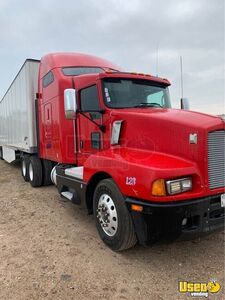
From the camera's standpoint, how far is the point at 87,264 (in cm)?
379

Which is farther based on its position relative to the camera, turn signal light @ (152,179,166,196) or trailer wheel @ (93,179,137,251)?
trailer wheel @ (93,179,137,251)

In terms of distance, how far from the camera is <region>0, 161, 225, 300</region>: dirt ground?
3.21 m

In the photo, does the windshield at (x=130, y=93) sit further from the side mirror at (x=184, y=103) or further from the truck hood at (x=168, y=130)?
the side mirror at (x=184, y=103)

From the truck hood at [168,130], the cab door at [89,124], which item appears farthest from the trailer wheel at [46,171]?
the truck hood at [168,130]

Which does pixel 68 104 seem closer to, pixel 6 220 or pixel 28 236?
pixel 28 236

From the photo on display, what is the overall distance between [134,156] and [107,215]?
0.94 metres

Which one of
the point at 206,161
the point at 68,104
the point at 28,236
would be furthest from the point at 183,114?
the point at 28,236

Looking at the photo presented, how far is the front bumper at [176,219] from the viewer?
327 centimetres

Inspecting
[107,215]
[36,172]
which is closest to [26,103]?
[36,172]

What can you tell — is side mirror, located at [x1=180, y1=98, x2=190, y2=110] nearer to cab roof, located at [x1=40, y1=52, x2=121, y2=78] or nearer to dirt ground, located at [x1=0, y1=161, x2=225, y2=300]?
cab roof, located at [x1=40, y1=52, x2=121, y2=78]

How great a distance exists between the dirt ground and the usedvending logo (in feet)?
0.20

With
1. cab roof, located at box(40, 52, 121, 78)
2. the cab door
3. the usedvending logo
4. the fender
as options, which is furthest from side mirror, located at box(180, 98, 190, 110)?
the usedvending logo

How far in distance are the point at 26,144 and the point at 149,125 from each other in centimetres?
571

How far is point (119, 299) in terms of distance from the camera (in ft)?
10.0
